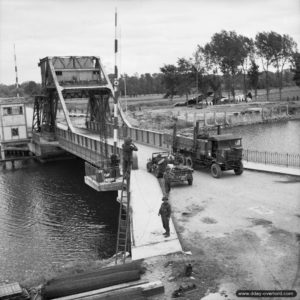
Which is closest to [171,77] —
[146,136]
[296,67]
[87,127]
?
[296,67]

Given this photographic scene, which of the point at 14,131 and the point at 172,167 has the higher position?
the point at 14,131

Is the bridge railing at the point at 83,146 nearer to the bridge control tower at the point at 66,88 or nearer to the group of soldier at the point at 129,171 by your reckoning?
the bridge control tower at the point at 66,88

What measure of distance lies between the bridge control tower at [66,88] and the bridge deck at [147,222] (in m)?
22.4

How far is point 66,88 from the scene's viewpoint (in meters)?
44.9

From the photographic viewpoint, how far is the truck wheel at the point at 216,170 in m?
24.0

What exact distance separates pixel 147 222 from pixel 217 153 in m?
8.35

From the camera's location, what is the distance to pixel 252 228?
16203 mm

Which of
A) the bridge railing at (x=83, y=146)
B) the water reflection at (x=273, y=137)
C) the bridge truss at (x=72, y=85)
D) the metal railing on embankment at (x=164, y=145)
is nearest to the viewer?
the bridge railing at (x=83, y=146)

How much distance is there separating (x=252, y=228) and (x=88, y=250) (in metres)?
8.02

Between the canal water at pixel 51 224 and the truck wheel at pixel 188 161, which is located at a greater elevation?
the truck wheel at pixel 188 161

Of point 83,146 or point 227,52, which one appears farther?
point 227,52

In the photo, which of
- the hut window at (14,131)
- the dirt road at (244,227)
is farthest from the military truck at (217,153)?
the hut window at (14,131)

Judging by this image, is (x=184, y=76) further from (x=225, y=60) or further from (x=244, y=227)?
(x=244, y=227)

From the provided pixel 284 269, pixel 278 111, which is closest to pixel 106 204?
pixel 284 269
